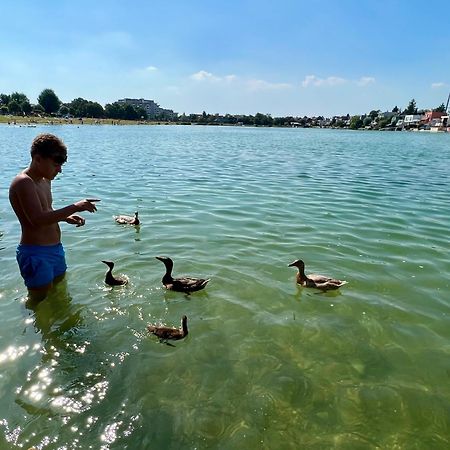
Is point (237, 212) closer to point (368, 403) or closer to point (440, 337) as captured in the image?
point (440, 337)

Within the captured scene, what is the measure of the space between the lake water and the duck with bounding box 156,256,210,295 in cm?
27

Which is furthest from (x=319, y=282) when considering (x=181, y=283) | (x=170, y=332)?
(x=170, y=332)

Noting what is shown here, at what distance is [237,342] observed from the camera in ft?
23.7

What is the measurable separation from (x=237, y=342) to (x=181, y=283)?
2.38 metres

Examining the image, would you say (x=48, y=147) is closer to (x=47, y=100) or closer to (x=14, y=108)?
(x=14, y=108)

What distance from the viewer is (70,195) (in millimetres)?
20453

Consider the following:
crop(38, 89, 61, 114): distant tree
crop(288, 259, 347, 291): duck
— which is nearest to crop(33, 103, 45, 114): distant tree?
crop(38, 89, 61, 114): distant tree

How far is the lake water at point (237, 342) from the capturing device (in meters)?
5.29

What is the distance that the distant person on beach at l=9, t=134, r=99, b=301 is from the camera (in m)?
6.66

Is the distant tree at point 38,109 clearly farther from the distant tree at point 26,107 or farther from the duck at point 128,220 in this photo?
the duck at point 128,220

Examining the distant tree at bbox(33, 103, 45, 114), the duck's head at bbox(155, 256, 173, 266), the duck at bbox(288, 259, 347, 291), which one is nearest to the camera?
the duck's head at bbox(155, 256, 173, 266)

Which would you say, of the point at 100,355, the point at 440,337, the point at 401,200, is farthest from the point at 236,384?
the point at 401,200

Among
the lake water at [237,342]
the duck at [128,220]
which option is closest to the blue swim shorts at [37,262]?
the lake water at [237,342]

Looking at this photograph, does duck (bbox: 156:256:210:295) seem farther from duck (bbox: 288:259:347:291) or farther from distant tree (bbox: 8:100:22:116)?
distant tree (bbox: 8:100:22:116)
